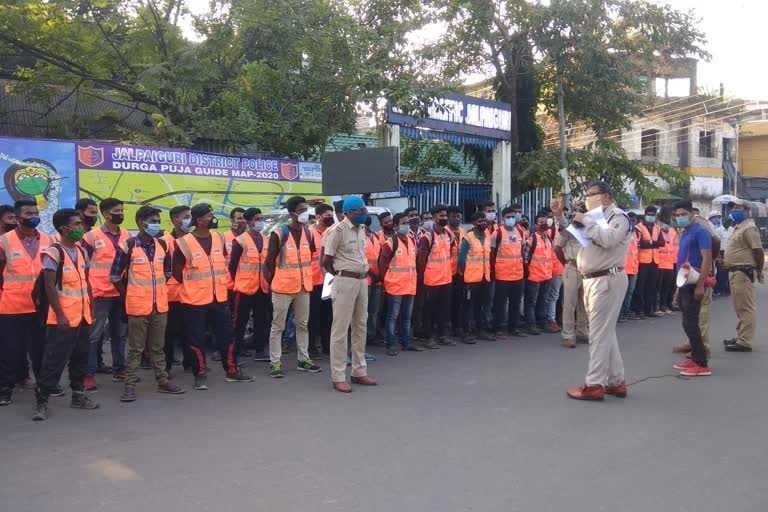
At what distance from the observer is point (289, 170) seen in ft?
42.8

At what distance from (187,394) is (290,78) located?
30.5ft

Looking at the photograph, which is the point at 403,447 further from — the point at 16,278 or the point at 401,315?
the point at 401,315

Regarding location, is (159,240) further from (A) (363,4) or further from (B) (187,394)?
(A) (363,4)

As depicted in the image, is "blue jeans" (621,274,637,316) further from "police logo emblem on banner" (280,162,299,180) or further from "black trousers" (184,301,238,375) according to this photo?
"black trousers" (184,301,238,375)

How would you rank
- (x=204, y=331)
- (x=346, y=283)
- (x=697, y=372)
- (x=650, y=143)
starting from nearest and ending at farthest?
1. (x=346, y=283)
2. (x=204, y=331)
3. (x=697, y=372)
4. (x=650, y=143)

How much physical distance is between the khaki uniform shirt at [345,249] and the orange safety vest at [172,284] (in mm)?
1601

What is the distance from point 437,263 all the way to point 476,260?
0.67 meters

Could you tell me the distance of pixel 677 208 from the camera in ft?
26.3

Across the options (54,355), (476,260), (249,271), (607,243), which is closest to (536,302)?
(476,260)

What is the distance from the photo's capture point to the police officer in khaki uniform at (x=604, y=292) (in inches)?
254

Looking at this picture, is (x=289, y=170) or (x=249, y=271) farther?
(x=289, y=170)

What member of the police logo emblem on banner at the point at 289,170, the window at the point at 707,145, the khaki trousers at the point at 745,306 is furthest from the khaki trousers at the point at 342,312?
the window at the point at 707,145

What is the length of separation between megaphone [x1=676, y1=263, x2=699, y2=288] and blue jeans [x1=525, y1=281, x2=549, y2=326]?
325cm

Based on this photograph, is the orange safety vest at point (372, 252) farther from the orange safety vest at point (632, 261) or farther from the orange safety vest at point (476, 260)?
the orange safety vest at point (632, 261)
